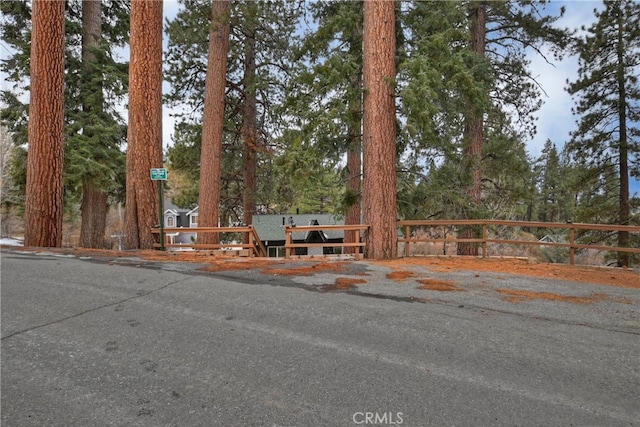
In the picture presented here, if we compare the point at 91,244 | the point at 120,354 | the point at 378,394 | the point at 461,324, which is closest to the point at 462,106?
the point at 461,324

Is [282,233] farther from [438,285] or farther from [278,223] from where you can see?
[438,285]

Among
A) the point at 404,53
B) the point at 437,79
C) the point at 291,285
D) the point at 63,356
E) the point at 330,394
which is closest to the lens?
the point at 330,394

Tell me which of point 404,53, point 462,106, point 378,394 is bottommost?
point 378,394

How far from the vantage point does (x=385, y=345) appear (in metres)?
3.19

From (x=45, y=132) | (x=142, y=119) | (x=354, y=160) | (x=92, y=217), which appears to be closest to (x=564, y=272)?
(x=354, y=160)

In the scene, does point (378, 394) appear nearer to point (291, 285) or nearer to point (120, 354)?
point (120, 354)

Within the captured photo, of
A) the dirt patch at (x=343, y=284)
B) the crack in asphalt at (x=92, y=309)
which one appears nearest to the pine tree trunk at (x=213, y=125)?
the crack in asphalt at (x=92, y=309)

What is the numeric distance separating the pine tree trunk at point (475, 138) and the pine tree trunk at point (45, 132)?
11030 millimetres

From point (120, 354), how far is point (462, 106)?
32.6 ft

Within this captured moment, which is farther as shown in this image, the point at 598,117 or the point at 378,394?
the point at 598,117

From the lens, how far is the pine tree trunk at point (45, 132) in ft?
27.3

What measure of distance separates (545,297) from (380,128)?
5.10 meters

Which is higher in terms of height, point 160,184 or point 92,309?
point 160,184

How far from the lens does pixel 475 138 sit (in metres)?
11.5
